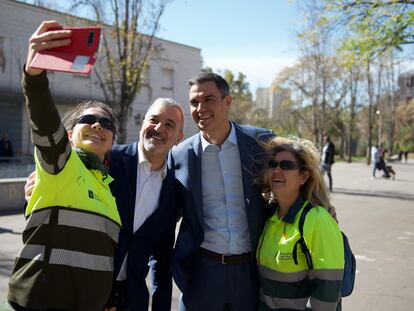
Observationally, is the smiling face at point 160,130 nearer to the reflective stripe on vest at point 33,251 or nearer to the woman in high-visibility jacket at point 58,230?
the woman in high-visibility jacket at point 58,230

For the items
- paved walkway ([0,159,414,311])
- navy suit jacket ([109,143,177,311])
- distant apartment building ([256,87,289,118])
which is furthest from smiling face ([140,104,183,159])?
distant apartment building ([256,87,289,118])

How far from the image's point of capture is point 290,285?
242 cm

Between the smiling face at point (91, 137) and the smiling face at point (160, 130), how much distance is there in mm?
489

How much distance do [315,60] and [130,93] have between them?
1114cm

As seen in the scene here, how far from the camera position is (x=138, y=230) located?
8.70 ft

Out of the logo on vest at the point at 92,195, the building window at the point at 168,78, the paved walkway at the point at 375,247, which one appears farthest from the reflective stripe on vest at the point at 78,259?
the building window at the point at 168,78

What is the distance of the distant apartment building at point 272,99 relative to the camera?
1529 inches

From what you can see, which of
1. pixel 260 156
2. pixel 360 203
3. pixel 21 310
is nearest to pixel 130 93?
pixel 360 203

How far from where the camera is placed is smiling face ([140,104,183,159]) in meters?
2.72

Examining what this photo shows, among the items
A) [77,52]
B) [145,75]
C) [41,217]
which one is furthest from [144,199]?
A: [145,75]

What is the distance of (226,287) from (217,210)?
1.61 feet

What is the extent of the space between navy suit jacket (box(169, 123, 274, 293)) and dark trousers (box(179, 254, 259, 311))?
12cm

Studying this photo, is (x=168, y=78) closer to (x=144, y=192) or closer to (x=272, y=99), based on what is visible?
(x=272, y=99)

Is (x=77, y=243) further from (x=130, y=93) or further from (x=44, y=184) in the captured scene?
(x=130, y=93)
